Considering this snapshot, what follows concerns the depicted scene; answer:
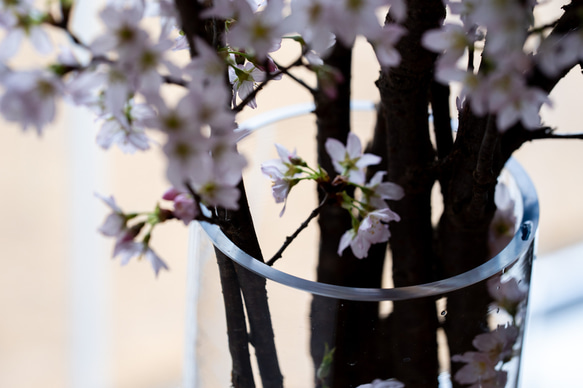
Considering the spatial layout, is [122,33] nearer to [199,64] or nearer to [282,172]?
[199,64]

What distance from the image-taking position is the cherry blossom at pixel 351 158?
265 mm

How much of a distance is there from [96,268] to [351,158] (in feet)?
1.95

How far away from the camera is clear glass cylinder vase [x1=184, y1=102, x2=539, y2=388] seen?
0.23 metres

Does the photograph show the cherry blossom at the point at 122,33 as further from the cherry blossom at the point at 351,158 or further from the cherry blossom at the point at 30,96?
the cherry blossom at the point at 351,158

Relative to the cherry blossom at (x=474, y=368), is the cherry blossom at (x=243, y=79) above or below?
above

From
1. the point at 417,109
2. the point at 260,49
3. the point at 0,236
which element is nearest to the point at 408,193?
the point at 417,109

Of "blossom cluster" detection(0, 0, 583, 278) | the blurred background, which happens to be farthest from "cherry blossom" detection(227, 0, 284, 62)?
the blurred background

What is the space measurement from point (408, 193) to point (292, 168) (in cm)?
6

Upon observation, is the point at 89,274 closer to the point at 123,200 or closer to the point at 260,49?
the point at 123,200

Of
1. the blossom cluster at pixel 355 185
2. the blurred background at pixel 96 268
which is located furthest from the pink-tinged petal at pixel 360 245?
the blurred background at pixel 96 268

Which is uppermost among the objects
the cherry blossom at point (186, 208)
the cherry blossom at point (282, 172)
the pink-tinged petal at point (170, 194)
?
the cherry blossom at point (282, 172)

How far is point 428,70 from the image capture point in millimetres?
257

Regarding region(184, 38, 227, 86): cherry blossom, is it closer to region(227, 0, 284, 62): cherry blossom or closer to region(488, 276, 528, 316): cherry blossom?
region(227, 0, 284, 62): cherry blossom

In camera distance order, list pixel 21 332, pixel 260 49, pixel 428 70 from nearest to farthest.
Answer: pixel 260 49, pixel 428 70, pixel 21 332
